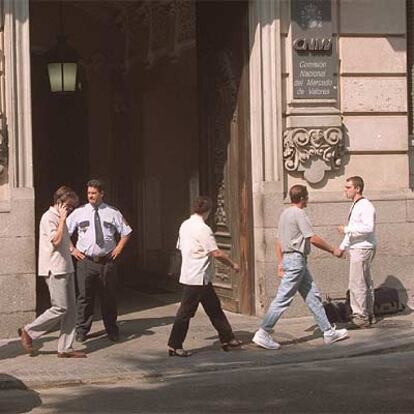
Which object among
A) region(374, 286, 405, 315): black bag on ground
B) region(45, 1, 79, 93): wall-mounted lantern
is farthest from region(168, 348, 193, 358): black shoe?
region(45, 1, 79, 93): wall-mounted lantern

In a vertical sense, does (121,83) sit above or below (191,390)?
above

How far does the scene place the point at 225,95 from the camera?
13.6 m

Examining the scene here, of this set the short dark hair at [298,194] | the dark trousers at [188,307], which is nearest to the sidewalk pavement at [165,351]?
the dark trousers at [188,307]

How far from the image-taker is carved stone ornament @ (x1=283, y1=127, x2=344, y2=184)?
12.7 metres

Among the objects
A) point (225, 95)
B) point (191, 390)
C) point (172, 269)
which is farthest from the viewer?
point (172, 269)

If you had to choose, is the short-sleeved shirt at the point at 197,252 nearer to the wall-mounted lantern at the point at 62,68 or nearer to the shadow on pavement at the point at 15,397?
the shadow on pavement at the point at 15,397

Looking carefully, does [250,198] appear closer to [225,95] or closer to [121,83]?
[225,95]

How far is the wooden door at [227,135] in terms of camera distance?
42.8 ft

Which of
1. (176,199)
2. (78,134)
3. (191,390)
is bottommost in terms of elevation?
(191,390)

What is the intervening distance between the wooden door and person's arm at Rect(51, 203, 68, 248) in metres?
3.54

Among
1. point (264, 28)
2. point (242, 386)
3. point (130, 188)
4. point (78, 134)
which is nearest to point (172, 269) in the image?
point (130, 188)

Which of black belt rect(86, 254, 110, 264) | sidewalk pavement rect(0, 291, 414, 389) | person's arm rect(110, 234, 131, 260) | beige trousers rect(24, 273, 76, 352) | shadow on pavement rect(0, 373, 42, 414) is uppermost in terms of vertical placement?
person's arm rect(110, 234, 131, 260)

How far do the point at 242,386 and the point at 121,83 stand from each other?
11.0m

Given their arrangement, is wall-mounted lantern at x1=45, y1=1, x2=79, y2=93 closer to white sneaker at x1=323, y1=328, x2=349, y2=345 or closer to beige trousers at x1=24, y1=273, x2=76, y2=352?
beige trousers at x1=24, y1=273, x2=76, y2=352
